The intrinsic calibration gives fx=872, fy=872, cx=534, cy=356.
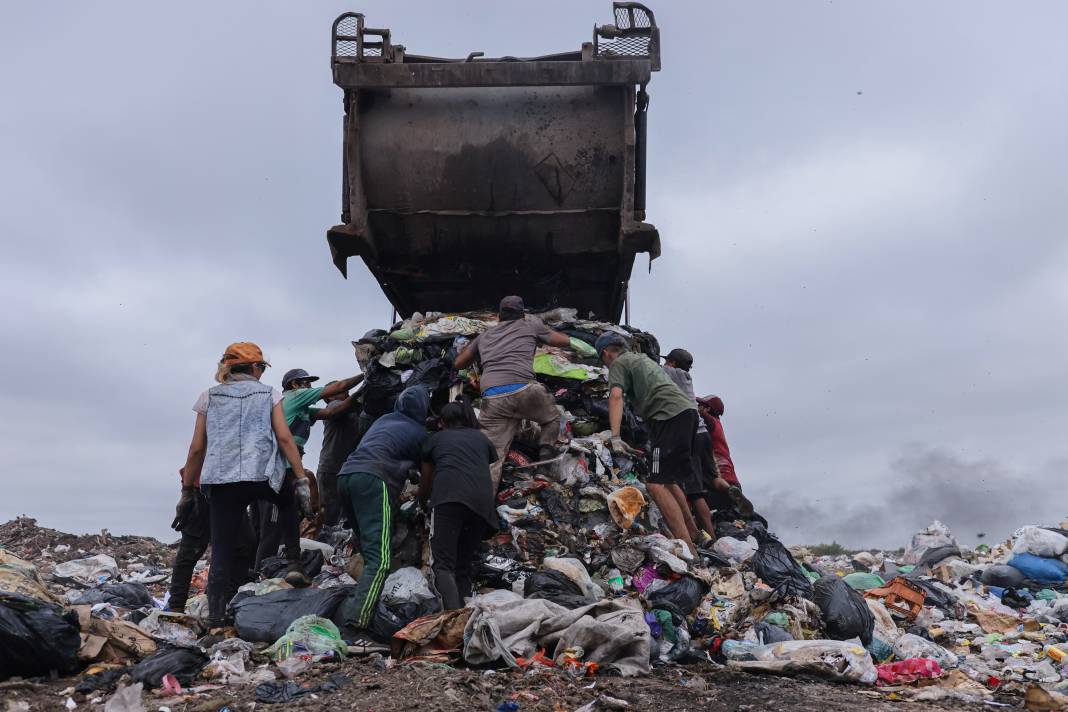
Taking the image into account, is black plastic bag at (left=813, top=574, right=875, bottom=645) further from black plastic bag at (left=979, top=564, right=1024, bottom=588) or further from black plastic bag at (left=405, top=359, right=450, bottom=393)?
black plastic bag at (left=979, top=564, right=1024, bottom=588)

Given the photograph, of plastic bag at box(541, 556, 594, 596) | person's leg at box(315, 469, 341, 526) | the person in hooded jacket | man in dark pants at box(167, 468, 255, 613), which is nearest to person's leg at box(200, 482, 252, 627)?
man in dark pants at box(167, 468, 255, 613)

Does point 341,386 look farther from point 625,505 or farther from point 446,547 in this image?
point 446,547

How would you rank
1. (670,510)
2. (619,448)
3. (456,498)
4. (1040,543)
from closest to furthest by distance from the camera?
(456,498)
(670,510)
(619,448)
(1040,543)

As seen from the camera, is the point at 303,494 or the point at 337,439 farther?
the point at 337,439

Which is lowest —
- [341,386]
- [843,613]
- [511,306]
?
[843,613]

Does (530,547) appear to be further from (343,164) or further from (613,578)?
(343,164)

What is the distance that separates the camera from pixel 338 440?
6.54 meters

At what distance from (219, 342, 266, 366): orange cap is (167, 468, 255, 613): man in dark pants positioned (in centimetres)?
79

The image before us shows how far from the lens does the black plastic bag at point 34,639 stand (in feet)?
11.7

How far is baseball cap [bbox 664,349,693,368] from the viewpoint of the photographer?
22.6ft

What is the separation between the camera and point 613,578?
4879 mm

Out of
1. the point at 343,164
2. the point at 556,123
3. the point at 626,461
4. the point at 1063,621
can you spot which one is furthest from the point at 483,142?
the point at 1063,621

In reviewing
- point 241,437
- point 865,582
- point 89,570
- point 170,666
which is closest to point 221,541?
point 241,437

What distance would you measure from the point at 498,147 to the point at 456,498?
2993 millimetres
